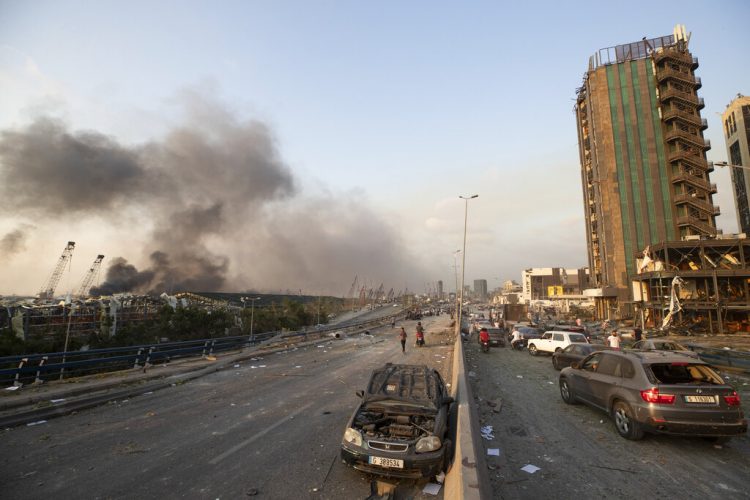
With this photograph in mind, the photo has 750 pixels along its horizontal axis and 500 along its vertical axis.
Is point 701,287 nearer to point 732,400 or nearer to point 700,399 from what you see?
point 732,400

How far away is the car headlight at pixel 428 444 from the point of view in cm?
517

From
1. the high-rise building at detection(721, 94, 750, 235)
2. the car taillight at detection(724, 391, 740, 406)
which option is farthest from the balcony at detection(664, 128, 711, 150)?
the car taillight at detection(724, 391, 740, 406)

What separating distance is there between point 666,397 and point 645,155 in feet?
225

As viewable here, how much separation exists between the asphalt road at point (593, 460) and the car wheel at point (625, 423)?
172mm

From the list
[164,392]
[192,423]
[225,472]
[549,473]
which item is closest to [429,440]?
[549,473]

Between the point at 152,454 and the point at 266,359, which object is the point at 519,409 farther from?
the point at 266,359

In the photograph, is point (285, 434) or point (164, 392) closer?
point (285, 434)

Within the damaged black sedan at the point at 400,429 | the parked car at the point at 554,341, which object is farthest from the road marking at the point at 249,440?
the parked car at the point at 554,341

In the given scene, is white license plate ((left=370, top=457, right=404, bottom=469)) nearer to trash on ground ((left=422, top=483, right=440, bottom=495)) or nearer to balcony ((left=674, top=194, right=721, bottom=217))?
trash on ground ((left=422, top=483, right=440, bottom=495))

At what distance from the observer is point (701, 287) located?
143ft

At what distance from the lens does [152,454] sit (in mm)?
6227

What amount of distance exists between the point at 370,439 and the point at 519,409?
5949mm

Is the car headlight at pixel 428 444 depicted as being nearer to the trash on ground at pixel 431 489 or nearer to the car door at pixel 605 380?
the trash on ground at pixel 431 489

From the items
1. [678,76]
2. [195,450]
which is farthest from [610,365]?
[678,76]
